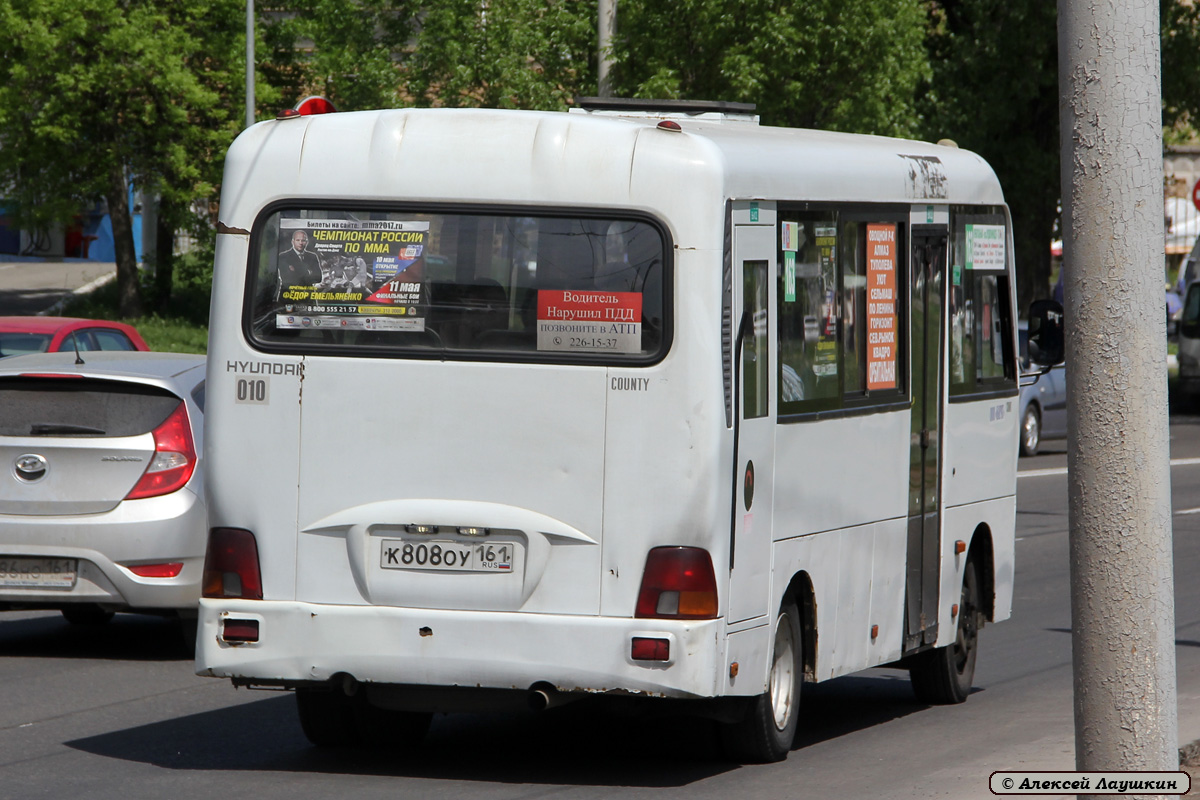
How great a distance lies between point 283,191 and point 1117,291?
3.54 meters

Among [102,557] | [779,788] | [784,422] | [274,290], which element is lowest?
[779,788]

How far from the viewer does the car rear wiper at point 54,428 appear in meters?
9.81

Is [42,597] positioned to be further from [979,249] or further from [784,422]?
[979,249]

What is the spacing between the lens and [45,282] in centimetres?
5309

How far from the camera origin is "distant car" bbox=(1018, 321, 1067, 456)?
25000 millimetres

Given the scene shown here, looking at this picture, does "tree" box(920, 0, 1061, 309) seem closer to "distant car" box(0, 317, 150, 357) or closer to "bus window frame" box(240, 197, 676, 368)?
"distant car" box(0, 317, 150, 357)

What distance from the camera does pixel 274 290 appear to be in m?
7.25

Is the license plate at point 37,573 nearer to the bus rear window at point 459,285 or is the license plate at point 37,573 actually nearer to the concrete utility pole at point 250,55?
the bus rear window at point 459,285

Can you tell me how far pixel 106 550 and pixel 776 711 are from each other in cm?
387

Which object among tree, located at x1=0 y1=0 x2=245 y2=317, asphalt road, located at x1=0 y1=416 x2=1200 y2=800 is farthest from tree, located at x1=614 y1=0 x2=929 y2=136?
tree, located at x1=0 y1=0 x2=245 y2=317

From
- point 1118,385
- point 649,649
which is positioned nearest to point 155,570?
point 649,649

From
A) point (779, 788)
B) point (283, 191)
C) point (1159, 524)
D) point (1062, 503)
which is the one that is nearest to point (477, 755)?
point (779, 788)

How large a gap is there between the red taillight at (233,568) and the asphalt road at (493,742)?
0.72 meters

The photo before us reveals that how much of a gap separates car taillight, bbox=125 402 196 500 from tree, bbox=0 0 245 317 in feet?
95.8
